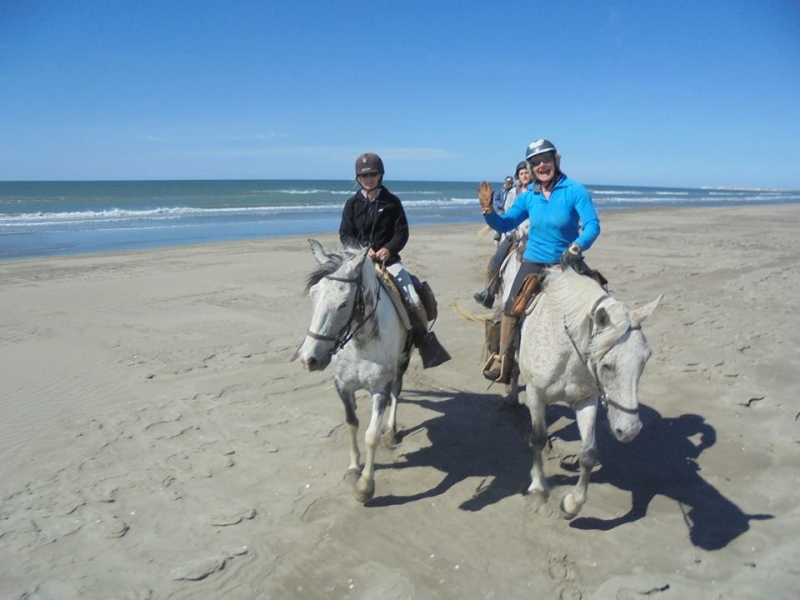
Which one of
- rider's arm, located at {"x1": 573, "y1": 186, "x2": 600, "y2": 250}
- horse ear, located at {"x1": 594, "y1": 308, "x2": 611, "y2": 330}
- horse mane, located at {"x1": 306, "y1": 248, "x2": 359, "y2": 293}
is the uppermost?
rider's arm, located at {"x1": 573, "y1": 186, "x2": 600, "y2": 250}

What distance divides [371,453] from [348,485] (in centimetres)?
47

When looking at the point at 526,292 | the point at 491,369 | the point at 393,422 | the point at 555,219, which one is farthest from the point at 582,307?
the point at 393,422

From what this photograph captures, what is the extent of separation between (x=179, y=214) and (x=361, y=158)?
33039 mm

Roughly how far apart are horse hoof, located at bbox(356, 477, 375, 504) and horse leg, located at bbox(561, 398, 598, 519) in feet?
4.97

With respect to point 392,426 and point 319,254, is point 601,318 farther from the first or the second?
point 392,426

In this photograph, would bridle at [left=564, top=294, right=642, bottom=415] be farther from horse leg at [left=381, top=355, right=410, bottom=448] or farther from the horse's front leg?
horse leg at [left=381, top=355, right=410, bottom=448]

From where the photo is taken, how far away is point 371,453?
420 cm

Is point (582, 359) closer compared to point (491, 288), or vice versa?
point (582, 359)

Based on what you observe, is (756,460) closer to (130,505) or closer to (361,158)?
(361,158)

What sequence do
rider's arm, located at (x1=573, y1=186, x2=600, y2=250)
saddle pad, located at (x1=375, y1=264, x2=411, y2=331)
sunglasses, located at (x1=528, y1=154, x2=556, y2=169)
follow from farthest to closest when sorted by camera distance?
1. saddle pad, located at (x1=375, y1=264, x2=411, y2=331)
2. sunglasses, located at (x1=528, y1=154, x2=556, y2=169)
3. rider's arm, located at (x1=573, y1=186, x2=600, y2=250)

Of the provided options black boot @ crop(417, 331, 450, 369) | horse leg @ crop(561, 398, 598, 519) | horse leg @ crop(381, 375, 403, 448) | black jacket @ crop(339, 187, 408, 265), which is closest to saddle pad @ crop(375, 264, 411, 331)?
black jacket @ crop(339, 187, 408, 265)

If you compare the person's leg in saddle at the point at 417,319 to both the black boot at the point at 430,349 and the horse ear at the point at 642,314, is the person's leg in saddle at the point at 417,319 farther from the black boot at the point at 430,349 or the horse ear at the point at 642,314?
the horse ear at the point at 642,314

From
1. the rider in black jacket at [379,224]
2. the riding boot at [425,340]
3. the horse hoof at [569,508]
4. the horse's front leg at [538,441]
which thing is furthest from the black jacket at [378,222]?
the horse hoof at [569,508]

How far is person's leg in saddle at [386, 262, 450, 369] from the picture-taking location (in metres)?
4.79
